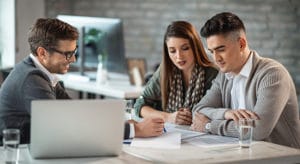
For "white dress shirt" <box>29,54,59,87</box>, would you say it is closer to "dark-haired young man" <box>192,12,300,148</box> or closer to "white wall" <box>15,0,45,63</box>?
"dark-haired young man" <box>192,12,300,148</box>

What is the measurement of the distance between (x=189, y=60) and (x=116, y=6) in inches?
116

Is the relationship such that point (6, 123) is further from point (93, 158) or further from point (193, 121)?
point (193, 121)

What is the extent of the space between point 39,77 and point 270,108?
0.98 m

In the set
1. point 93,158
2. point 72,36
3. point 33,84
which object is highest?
point 72,36

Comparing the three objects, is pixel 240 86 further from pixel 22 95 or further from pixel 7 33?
pixel 7 33

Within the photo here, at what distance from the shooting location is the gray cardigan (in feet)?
8.52

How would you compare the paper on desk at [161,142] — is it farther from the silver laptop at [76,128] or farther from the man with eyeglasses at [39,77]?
the silver laptop at [76,128]

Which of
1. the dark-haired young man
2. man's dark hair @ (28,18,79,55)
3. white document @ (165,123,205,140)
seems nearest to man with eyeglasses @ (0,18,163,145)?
man's dark hair @ (28,18,79,55)

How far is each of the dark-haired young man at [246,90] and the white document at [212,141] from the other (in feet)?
0.14

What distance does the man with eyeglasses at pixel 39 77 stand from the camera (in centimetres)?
251

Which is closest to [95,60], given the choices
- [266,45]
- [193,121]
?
[266,45]

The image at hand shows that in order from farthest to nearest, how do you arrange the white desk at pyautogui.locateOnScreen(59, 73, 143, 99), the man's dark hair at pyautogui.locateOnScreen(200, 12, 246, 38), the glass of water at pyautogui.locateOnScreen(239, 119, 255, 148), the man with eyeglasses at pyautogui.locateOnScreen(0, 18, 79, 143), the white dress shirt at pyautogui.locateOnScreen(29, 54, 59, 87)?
the white desk at pyautogui.locateOnScreen(59, 73, 143, 99) → the man's dark hair at pyautogui.locateOnScreen(200, 12, 246, 38) → the white dress shirt at pyautogui.locateOnScreen(29, 54, 59, 87) → the man with eyeglasses at pyautogui.locateOnScreen(0, 18, 79, 143) → the glass of water at pyautogui.locateOnScreen(239, 119, 255, 148)

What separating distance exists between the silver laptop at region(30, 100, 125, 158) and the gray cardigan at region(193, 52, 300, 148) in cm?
65

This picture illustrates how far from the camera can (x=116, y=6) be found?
612cm
